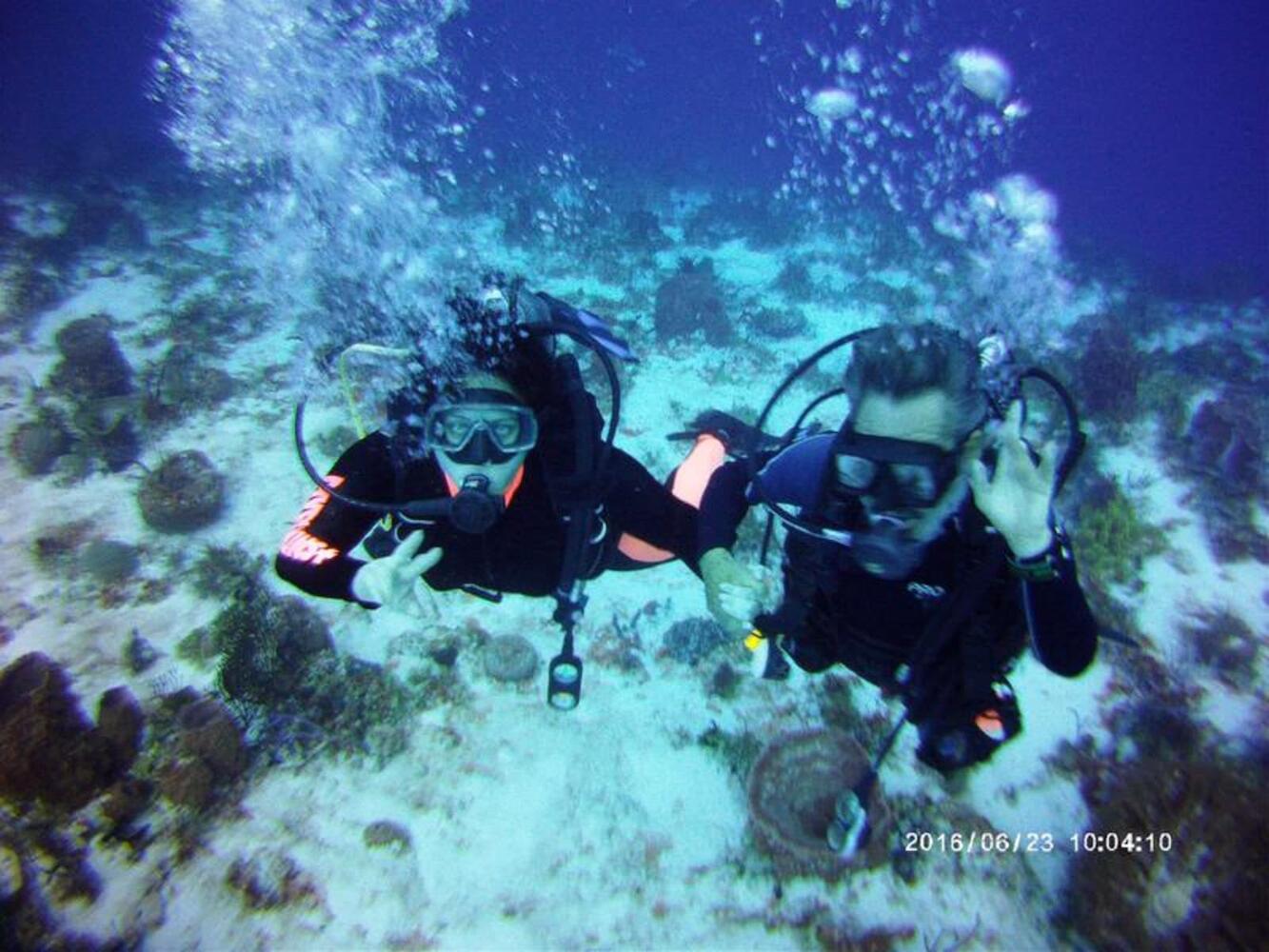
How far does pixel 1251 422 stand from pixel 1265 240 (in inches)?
2914

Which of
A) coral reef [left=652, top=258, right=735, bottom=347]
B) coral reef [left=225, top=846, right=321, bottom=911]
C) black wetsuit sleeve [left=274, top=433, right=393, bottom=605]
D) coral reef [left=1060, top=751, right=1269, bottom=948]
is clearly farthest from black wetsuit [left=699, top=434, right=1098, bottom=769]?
coral reef [left=652, top=258, right=735, bottom=347]

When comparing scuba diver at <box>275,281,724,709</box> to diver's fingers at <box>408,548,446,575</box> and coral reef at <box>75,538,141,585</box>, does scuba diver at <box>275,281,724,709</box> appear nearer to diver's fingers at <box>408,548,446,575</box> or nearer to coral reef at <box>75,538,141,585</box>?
diver's fingers at <box>408,548,446,575</box>

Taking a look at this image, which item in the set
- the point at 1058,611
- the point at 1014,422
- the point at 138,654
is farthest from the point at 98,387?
the point at 1058,611

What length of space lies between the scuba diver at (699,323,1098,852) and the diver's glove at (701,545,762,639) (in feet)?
0.04

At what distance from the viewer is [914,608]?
355 centimetres

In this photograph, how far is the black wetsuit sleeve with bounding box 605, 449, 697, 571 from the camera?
402cm

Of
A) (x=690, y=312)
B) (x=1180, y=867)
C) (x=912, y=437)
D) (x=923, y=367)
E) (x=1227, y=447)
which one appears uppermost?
(x=690, y=312)

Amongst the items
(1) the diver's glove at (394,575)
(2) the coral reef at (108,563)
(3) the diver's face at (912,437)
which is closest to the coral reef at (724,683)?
(3) the diver's face at (912,437)

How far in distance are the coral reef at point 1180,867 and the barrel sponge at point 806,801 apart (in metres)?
1.65

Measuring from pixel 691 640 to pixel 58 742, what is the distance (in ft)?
19.0

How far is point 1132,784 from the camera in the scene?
16.9 ft

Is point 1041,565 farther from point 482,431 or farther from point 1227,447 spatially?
point 1227,447

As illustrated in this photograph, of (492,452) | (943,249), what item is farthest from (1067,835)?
(943,249)

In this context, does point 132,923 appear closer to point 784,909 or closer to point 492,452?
point 492,452
